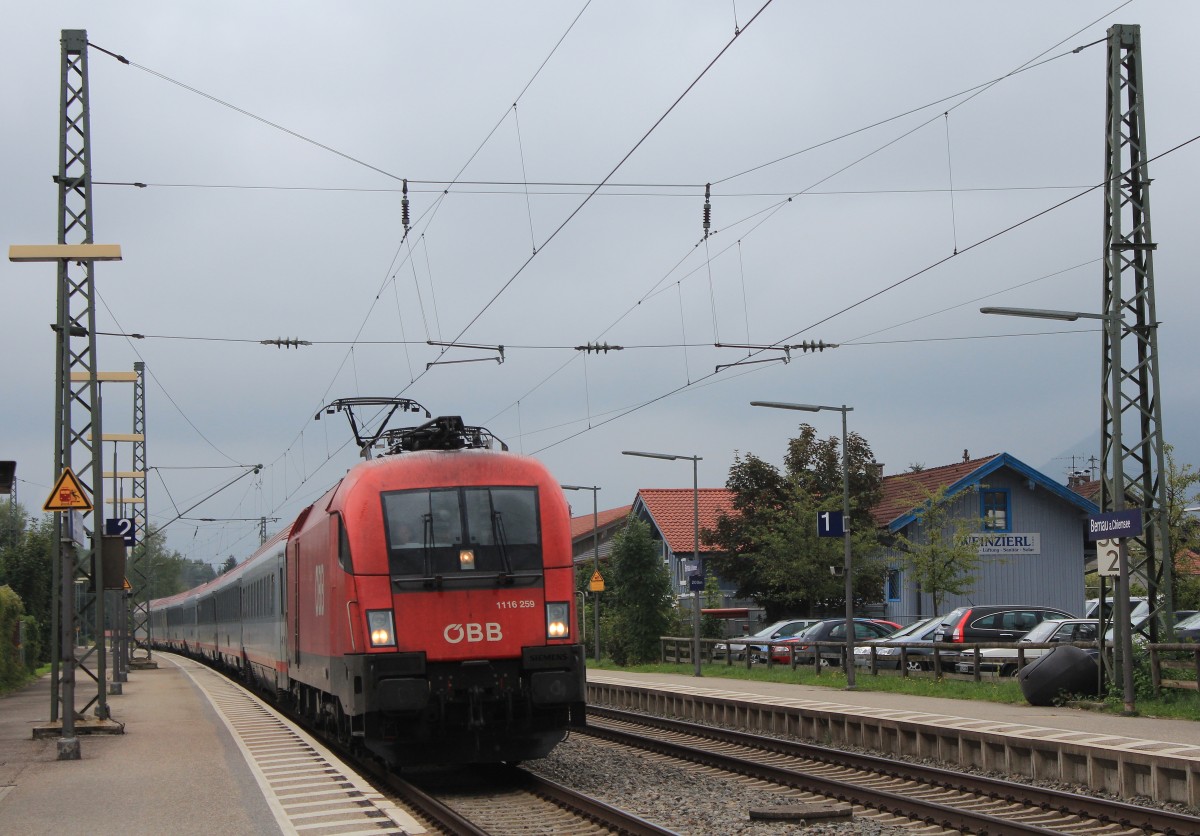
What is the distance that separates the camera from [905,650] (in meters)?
26.9

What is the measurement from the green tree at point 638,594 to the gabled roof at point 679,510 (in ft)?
45.6

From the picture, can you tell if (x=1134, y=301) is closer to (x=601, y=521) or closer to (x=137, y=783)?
(x=137, y=783)

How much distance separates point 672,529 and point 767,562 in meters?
15.5

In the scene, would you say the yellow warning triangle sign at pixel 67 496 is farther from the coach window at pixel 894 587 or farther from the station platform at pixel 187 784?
the coach window at pixel 894 587

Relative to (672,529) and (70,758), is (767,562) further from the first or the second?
(70,758)

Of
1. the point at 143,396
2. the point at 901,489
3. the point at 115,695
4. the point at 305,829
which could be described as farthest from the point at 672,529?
the point at 305,829

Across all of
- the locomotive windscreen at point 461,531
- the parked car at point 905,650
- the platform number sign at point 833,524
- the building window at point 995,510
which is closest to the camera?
the locomotive windscreen at point 461,531

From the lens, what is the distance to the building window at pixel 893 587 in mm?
45966

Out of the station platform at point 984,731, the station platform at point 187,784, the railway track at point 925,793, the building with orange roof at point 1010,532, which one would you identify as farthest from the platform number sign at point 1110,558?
the building with orange roof at point 1010,532

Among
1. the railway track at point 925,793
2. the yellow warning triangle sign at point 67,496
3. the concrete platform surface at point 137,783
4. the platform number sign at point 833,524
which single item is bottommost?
the railway track at point 925,793

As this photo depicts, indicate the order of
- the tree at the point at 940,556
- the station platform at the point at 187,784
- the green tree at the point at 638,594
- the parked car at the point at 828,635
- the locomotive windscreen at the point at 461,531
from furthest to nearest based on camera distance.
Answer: the green tree at the point at 638,594 → the tree at the point at 940,556 → the parked car at the point at 828,635 → the locomotive windscreen at the point at 461,531 → the station platform at the point at 187,784

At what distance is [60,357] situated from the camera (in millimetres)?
18312

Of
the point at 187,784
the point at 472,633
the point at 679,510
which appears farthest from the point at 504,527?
the point at 679,510

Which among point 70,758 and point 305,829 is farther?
point 70,758
